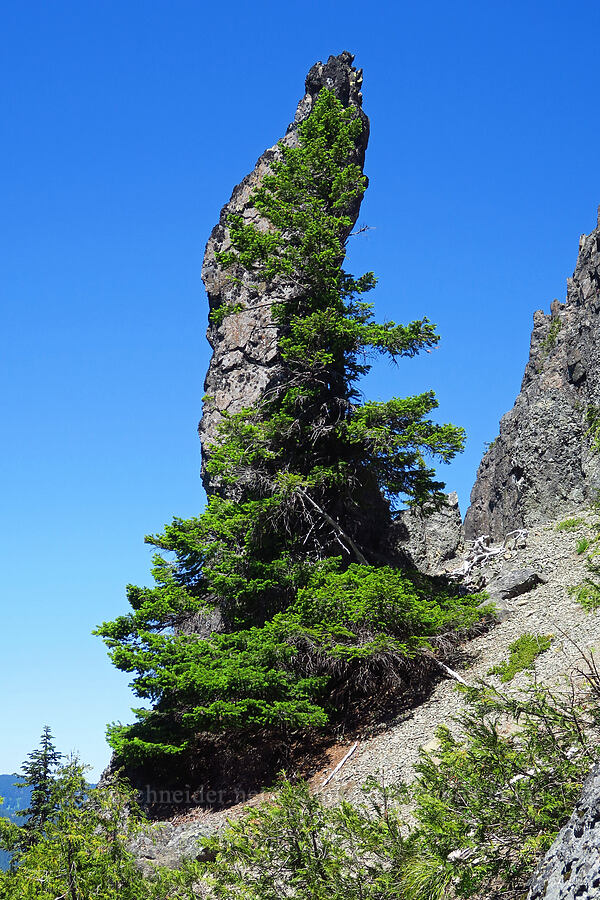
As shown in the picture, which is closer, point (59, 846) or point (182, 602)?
point (59, 846)

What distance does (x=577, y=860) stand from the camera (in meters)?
5.53

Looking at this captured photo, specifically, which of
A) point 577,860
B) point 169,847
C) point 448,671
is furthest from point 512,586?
point 577,860

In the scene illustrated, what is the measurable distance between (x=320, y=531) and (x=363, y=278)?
694 centimetres

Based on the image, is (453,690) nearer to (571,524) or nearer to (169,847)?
(169,847)

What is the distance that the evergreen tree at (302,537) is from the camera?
15258mm

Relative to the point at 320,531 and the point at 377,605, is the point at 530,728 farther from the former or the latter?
the point at 320,531

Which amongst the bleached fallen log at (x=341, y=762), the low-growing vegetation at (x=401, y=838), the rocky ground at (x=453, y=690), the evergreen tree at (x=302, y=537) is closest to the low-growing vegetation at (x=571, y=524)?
the rocky ground at (x=453, y=690)

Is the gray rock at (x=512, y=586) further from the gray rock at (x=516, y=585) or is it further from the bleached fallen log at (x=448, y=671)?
the bleached fallen log at (x=448, y=671)

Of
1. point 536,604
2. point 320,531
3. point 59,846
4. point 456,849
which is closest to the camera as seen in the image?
point 456,849

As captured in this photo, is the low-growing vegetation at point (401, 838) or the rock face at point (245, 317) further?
the rock face at point (245, 317)

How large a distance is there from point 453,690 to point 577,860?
1007 cm

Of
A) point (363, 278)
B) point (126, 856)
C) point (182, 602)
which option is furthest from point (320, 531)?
point (126, 856)

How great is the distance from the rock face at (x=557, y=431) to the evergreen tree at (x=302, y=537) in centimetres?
999

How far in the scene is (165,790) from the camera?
16172 millimetres
